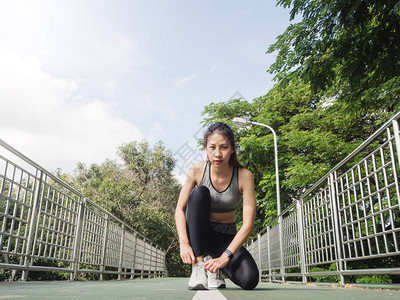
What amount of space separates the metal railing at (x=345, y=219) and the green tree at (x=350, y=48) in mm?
1207

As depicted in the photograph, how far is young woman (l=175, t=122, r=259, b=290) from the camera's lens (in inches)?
97.4

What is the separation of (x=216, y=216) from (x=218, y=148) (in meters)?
0.64

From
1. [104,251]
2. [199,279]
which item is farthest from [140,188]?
[199,279]

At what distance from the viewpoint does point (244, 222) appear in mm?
2633

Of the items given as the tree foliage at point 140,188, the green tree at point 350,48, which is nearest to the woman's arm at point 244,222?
the green tree at point 350,48

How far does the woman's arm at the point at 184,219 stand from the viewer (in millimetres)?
2504

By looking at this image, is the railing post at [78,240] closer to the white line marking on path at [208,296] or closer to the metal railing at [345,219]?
the metal railing at [345,219]

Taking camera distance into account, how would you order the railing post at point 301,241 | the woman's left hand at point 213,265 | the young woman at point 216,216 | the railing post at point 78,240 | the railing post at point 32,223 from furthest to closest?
the railing post at point 78,240, the railing post at point 301,241, the railing post at point 32,223, the young woman at point 216,216, the woman's left hand at point 213,265

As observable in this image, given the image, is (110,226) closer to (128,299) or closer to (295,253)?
(295,253)

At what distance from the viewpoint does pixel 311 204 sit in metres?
4.20

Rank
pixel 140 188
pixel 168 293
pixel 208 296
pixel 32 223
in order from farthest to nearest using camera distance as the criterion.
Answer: pixel 140 188, pixel 32 223, pixel 168 293, pixel 208 296

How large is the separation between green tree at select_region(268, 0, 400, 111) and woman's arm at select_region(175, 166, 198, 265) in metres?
3.40

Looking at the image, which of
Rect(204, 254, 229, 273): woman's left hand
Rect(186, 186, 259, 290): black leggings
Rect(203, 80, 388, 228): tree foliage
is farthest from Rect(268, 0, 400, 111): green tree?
Rect(204, 254, 229, 273): woman's left hand

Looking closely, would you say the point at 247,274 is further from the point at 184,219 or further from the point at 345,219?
the point at 345,219
